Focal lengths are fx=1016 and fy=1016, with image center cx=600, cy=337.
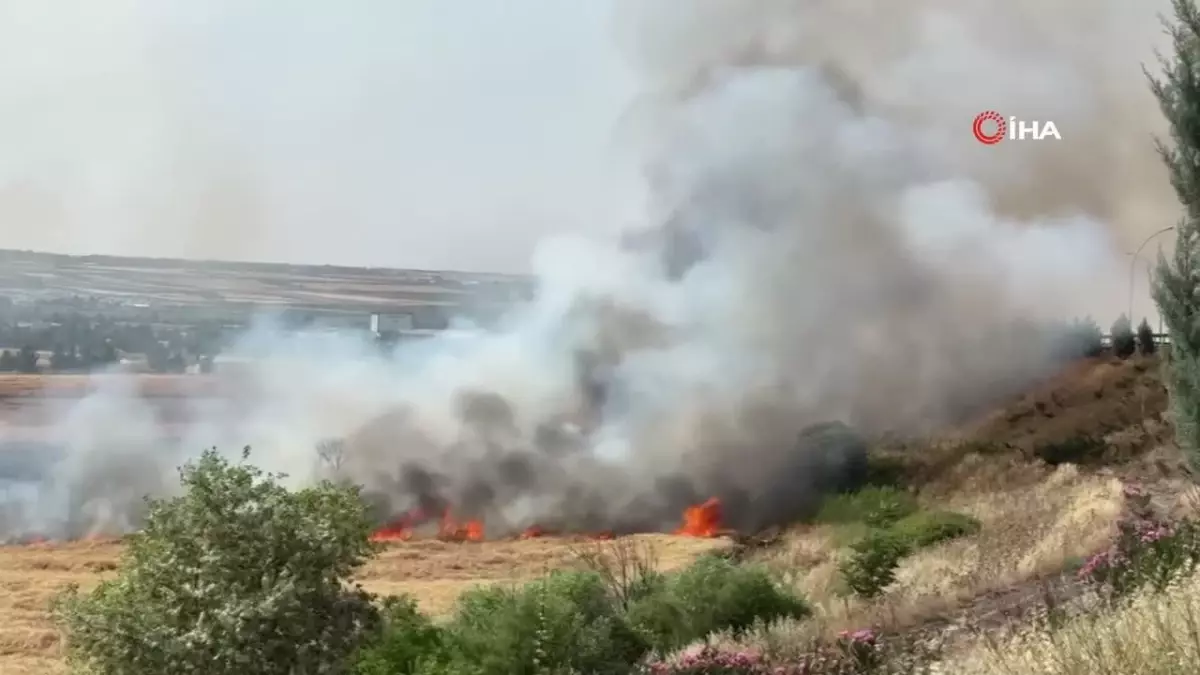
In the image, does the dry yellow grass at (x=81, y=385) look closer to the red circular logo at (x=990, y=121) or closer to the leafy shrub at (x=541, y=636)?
the leafy shrub at (x=541, y=636)

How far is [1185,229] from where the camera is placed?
6238mm

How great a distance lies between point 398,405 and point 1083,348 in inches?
381

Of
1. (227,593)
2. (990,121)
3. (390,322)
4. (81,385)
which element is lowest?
(227,593)

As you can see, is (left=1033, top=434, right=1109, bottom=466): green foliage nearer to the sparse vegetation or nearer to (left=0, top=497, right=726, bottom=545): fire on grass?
the sparse vegetation

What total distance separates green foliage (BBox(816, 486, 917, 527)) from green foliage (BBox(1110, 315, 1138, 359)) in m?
3.67

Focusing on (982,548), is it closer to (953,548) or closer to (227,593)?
(953,548)

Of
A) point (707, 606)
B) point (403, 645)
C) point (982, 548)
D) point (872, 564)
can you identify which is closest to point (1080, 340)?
point (982, 548)

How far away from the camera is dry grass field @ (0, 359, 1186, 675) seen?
736 cm

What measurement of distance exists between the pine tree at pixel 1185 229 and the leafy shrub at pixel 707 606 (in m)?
3.12

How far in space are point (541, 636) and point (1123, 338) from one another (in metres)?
10.6

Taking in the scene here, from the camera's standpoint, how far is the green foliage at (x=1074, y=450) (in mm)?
13078

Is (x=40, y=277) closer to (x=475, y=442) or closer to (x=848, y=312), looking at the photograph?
(x=475, y=442)

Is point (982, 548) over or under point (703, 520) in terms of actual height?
over

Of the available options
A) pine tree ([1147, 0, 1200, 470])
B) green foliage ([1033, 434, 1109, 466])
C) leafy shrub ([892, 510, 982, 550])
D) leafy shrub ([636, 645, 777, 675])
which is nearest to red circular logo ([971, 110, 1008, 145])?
green foliage ([1033, 434, 1109, 466])
